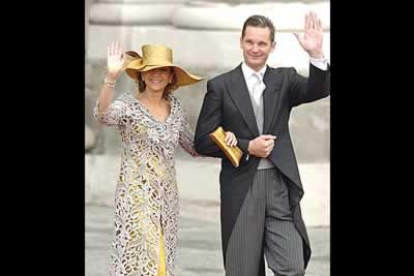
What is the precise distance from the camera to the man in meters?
7.98

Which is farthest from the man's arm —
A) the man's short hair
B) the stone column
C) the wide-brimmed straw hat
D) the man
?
the stone column

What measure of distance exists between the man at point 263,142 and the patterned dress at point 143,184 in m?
0.17

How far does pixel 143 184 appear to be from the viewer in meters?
7.94

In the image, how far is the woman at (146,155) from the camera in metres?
7.93

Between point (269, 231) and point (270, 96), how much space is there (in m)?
0.57

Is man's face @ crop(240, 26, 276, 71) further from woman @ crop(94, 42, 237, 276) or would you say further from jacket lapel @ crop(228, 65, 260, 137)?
woman @ crop(94, 42, 237, 276)

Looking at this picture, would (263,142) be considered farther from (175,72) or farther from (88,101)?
(88,101)

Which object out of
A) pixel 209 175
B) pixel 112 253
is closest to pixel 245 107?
pixel 209 175

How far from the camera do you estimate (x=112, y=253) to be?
8.02m

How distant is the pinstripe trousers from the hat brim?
49cm

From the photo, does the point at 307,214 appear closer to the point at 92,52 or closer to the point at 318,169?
the point at 318,169

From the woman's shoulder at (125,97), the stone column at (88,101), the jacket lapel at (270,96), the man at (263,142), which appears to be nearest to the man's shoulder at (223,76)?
the man at (263,142)

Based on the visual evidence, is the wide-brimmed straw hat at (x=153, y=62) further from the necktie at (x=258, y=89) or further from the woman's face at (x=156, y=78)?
the necktie at (x=258, y=89)

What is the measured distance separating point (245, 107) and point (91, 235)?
2.86 feet
